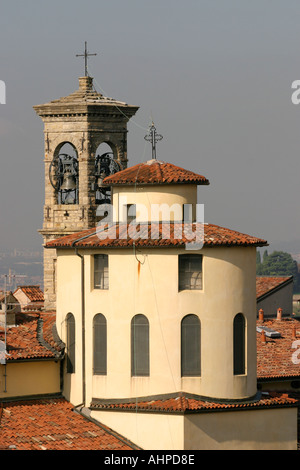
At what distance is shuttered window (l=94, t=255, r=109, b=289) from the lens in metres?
48.5

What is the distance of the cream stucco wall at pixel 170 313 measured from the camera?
4744 cm

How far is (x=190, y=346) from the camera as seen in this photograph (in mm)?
47562

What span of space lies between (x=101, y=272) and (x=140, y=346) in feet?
8.64

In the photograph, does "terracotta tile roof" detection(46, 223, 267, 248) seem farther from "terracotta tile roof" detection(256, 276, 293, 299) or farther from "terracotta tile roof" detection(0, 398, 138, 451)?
"terracotta tile roof" detection(256, 276, 293, 299)

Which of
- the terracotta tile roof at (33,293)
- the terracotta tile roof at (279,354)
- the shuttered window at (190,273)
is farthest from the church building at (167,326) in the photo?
the terracotta tile roof at (33,293)

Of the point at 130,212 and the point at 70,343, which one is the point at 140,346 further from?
the point at 130,212

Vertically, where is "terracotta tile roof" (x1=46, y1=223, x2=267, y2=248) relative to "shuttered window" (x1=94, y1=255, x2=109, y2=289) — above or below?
above

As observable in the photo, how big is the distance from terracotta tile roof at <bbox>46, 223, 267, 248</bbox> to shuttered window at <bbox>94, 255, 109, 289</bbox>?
1.73ft

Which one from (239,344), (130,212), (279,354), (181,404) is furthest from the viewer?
(279,354)

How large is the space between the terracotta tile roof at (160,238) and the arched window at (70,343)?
2.36 m

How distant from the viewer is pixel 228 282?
47781mm

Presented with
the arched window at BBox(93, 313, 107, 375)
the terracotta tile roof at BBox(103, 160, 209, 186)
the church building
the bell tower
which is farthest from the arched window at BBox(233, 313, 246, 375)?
the bell tower

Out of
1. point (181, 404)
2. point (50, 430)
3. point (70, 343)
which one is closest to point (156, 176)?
point (70, 343)

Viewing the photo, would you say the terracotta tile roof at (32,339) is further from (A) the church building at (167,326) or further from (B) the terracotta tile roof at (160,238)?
(B) the terracotta tile roof at (160,238)
